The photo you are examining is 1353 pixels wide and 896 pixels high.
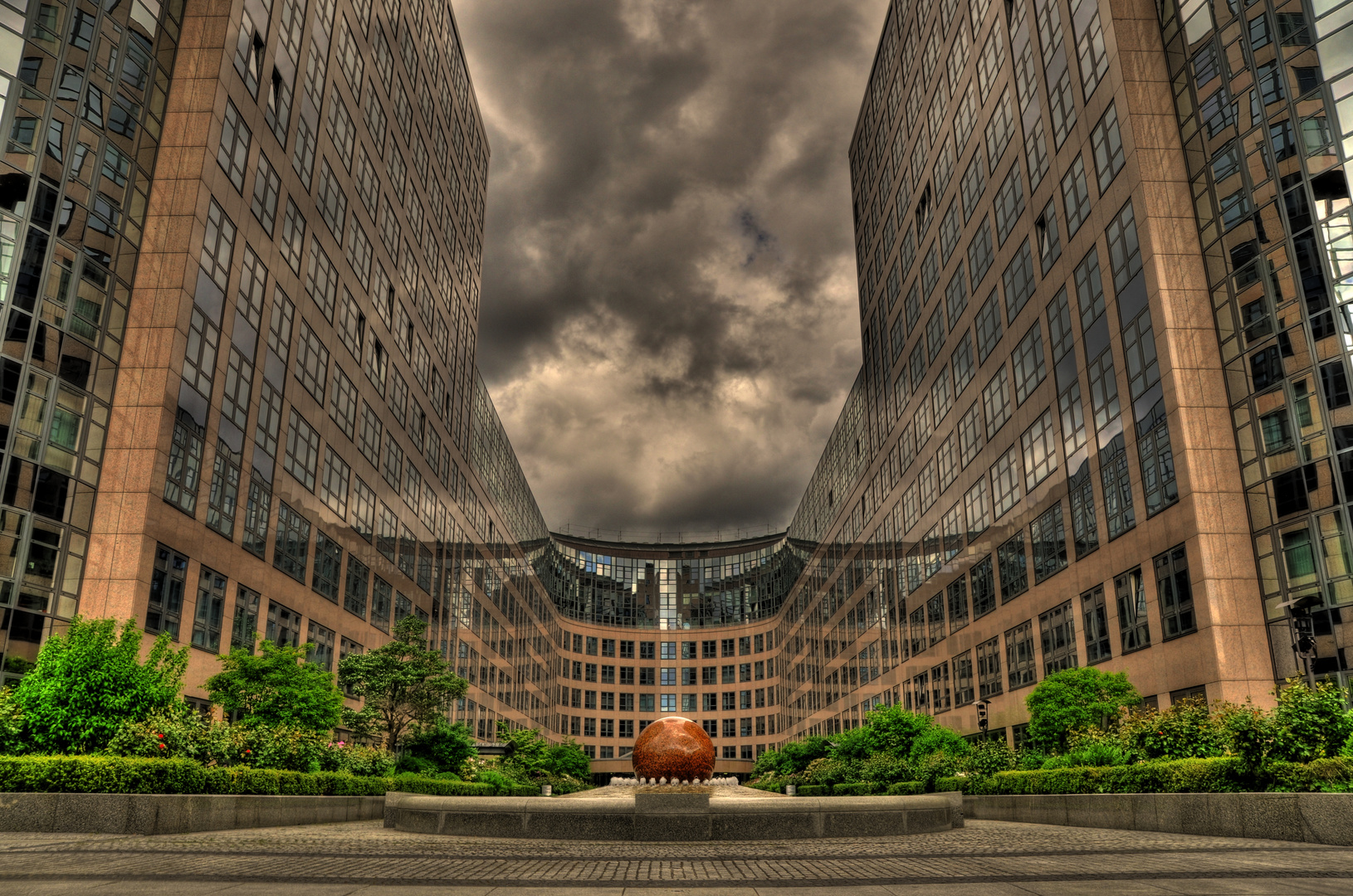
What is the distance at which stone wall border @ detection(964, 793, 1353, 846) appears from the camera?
48.8 feet

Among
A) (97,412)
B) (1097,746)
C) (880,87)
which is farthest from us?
(880,87)

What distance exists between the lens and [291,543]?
43719mm

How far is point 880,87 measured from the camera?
73938 millimetres

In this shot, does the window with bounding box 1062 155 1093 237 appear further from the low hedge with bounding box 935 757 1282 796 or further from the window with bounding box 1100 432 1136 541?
the low hedge with bounding box 935 757 1282 796

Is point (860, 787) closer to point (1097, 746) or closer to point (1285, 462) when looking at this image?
point (1097, 746)

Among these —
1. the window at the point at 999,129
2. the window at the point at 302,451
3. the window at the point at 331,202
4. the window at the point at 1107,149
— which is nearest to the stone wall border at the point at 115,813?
the window at the point at 302,451

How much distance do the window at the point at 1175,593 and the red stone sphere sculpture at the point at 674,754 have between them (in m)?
17.5

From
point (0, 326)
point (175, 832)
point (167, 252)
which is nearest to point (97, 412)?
point (0, 326)

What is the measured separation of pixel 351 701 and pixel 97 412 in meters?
23.5

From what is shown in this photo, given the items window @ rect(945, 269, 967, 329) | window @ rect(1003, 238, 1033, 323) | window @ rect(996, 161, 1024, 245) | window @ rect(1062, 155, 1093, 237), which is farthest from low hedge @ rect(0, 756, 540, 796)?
window @ rect(945, 269, 967, 329)

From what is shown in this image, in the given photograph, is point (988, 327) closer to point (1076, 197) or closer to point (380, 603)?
point (1076, 197)

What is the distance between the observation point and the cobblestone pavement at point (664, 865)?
10.6 meters

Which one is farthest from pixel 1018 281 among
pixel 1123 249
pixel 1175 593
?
pixel 1175 593

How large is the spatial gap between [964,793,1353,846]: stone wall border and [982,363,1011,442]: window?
26.5 metres
